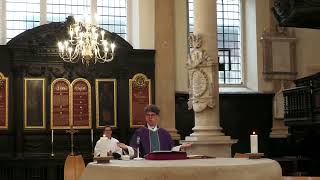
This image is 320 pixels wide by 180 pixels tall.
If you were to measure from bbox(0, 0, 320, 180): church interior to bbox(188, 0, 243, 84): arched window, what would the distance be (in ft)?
0.11

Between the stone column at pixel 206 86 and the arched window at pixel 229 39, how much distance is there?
18.7 ft

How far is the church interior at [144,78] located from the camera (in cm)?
1413

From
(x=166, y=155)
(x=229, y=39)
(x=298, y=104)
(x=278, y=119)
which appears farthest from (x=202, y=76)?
(x=166, y=155)

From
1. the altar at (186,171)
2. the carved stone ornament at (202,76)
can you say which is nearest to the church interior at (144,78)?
the carved stone ornament at (202,76)

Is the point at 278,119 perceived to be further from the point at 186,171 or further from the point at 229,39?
the point at 186,171

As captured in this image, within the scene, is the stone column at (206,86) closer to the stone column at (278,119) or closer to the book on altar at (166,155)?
the stone column at (278,119)

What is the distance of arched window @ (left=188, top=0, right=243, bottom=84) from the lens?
18859 millimetres

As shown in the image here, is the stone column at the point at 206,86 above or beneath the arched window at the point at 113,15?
beneath

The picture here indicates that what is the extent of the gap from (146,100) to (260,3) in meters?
5.29

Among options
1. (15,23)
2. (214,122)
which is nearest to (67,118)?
(15,23)

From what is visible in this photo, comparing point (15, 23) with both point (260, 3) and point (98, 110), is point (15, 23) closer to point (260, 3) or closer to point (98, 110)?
point (98, 110)

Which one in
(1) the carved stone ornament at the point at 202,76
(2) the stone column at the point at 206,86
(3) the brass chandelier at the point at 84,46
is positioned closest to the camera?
(2) the stone column at the point at 206,86

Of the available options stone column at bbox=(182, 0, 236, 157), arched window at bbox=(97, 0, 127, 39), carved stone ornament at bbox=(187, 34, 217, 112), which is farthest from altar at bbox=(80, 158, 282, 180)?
arched window at bbox=(97, 0, 127, 39)

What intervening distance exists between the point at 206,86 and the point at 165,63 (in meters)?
4.16
